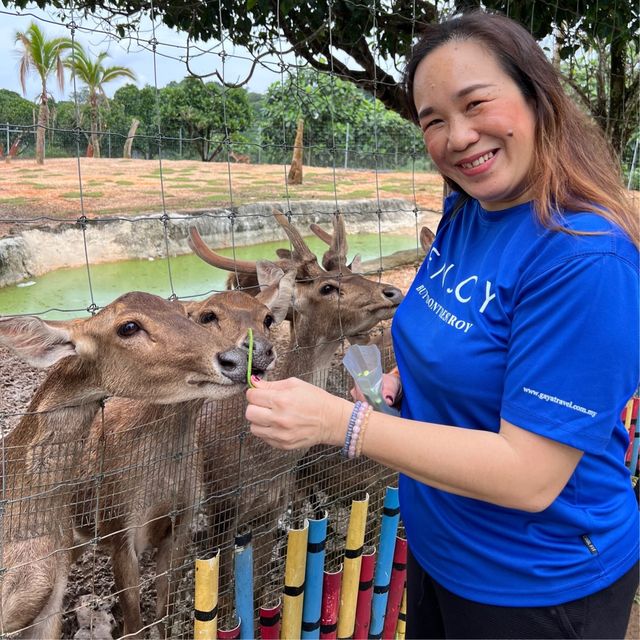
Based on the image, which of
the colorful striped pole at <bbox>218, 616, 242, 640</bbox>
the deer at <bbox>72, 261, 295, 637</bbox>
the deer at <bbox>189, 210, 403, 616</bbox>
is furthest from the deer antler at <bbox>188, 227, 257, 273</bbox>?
the colorful striped pole at <bbox>218, 616, 242, 640</bbox>

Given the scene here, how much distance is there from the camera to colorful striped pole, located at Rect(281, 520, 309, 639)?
2766 mm

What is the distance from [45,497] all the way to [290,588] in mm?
1094

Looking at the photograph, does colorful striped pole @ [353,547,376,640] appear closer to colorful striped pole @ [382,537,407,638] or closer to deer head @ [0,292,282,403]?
colorful striped pole @ [382,537,407,638]

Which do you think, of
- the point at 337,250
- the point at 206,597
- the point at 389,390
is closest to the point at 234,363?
the point at 389,390

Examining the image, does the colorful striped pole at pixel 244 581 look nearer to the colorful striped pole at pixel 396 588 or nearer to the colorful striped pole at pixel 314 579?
the colorful striped pole at pixel 314 579

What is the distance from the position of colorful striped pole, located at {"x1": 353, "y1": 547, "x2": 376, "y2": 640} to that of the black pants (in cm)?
133

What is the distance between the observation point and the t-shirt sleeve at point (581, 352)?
129 centimetres

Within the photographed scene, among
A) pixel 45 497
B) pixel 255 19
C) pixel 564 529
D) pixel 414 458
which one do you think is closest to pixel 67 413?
pixel 45 497

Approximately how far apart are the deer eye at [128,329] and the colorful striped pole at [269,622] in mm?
1340

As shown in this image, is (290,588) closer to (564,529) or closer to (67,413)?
(67,413)

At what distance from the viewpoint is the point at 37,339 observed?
244 cm

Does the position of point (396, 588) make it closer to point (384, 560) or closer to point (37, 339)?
point (384, 560)

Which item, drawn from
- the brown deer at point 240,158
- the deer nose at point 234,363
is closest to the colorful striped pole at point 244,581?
the deer nose at point 234,363

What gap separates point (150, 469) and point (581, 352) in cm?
205
